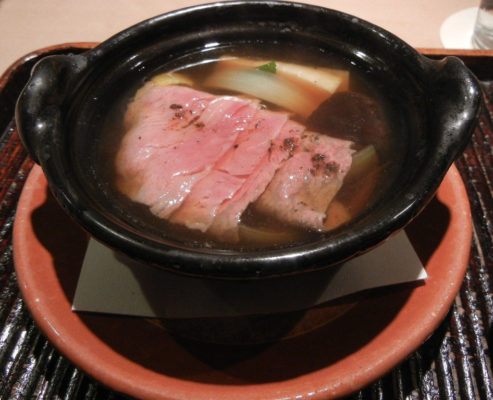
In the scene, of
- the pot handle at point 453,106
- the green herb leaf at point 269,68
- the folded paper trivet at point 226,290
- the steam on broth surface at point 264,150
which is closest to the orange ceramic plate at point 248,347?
the folded paper trivet at point 226,290

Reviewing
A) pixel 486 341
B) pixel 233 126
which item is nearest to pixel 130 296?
pixel 233 126

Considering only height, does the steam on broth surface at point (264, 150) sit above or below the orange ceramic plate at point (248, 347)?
above

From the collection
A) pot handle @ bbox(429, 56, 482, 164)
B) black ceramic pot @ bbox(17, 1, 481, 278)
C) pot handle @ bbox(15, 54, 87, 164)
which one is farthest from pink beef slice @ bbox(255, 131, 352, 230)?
pot handle @ bbox(15, 54, 87, 164)

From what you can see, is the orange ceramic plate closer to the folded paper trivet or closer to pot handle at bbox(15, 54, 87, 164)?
the folded paper trivet

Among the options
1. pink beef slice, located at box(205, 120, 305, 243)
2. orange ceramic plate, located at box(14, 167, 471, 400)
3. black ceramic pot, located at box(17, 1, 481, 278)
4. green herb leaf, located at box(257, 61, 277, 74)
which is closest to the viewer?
black ceramic pot, located at box(17, 1, 481, 278)

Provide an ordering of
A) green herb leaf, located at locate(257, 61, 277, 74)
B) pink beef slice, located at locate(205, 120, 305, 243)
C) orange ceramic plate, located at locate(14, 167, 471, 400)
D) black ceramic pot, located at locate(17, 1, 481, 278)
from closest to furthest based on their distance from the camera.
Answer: black ceramic pot, located at locate(17, 1, 481, 278)
orange ceramic plate, located at locate(14, 167, 471, 400)
pink beef slice, located at locate(205, 120, 305, 243)
green herb leaf, located at locate(257, 61, 277, 74)

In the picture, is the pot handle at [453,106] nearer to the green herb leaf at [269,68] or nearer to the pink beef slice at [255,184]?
the pink beef slice at [255,184]

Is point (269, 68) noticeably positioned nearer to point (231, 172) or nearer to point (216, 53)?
point (216, 53)

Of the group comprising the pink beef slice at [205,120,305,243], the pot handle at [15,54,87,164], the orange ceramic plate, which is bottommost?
the orange ceramic plate
